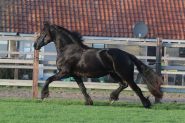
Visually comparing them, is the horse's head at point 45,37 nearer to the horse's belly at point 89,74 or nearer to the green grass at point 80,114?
the horse's belly at point 89,74

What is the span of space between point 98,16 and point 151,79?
628 inches

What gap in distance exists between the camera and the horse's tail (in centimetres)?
1541

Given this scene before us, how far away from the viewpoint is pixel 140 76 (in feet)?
52.1

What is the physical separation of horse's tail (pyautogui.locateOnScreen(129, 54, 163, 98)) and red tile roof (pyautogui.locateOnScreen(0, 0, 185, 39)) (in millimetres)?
14480

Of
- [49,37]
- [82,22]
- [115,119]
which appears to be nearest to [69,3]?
[82,22]

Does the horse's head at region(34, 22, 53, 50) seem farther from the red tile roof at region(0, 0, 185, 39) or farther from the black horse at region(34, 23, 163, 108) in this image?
the red tile roof at region(0, 0, 185, 39)

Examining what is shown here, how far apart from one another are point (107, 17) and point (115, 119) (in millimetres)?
19618

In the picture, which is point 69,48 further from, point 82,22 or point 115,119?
point 82,22

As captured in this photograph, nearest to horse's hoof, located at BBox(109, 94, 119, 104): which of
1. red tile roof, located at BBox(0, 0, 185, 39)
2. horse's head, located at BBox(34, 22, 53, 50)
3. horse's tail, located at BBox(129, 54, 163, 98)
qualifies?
horse's tail, located at BBox(129, 54, 163, 98)

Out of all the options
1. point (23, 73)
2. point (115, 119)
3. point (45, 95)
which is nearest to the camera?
point (115, 119)

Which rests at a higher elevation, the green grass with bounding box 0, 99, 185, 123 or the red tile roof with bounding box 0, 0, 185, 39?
the red tile roof with bounding box 0, 0, 185, 39

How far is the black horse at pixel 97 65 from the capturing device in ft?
49.7

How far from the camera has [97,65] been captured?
15344 mm

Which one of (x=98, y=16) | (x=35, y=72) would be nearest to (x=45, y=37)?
(x=35, y=72)
